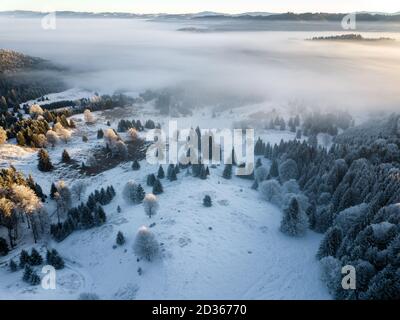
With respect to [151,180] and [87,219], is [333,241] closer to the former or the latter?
[151,180]

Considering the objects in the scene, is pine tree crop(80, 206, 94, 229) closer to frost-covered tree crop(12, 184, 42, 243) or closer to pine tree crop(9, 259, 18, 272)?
frost-covered tree crop(12, 184, 42, 243)

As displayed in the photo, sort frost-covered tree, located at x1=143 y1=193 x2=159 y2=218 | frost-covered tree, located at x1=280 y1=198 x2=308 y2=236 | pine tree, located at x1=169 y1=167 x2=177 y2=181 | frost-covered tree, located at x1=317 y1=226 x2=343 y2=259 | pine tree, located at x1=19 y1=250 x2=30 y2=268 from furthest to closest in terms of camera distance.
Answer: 1. pine tree, located at x1=169 y1=167 x2=177 y2=181
2. frost-covered tree, located at x1=143 y1=193 x2=159 y2=218
3. frost-covered tree, located at x1=280 y1=198 x2=308 y2=236
4. pine tree, located at x1=19 y1=250 x2=30 y2=268
5. frost-covered tree, located at x1=317 y1=226 x2=343 y2=259

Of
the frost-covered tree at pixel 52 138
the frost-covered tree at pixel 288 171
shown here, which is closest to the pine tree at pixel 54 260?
the frost-covered tree at pixel 288 171

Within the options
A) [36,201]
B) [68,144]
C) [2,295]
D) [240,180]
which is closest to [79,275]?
[2,295]

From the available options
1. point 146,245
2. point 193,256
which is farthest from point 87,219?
point 193,256

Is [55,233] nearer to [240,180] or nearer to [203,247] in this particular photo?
[203,247]

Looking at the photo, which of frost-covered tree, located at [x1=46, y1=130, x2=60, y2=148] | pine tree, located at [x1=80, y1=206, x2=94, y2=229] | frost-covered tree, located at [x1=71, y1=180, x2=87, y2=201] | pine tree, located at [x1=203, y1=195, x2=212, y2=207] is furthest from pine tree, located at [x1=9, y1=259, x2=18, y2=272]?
frost-covered tree, located at [x1=46, y1=130, x2=60, y2=148]
